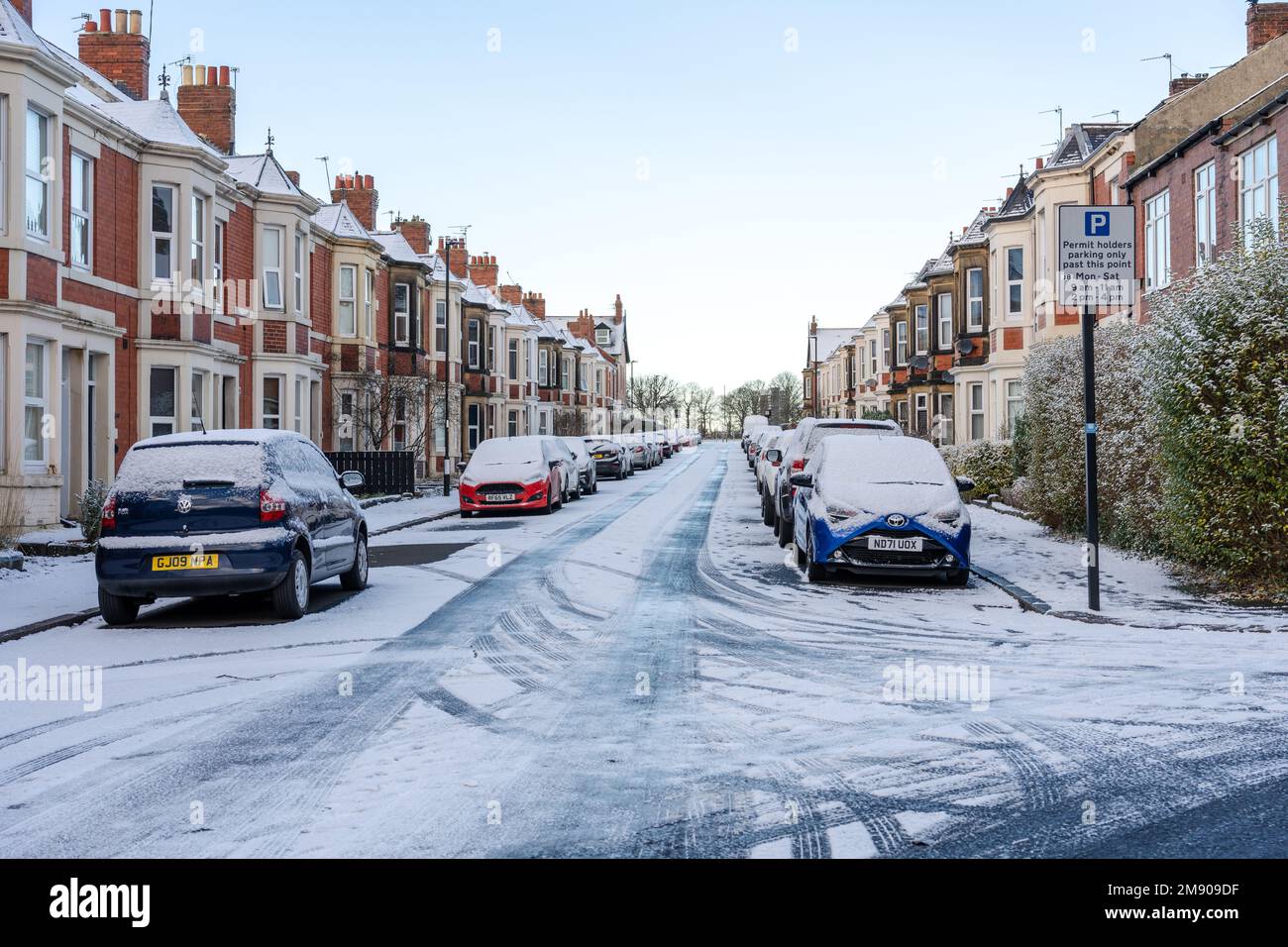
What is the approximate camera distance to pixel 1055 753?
19.0 ft

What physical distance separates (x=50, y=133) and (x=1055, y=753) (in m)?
17.6

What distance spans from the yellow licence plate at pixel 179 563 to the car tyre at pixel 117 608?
0.50 meters

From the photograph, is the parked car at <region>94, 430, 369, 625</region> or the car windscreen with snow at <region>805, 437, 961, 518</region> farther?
the car windscreen with snow at <region>805, 437, 961, 518</region>

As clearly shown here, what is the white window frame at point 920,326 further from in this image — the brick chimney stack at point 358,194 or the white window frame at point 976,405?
the brick chimney stack at point 358,194

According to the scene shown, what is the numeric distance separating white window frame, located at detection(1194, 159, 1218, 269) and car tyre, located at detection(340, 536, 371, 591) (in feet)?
52.2

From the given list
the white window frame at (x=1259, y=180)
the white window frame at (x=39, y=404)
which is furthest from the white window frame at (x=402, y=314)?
the white window frame at (x=1259, y=180)

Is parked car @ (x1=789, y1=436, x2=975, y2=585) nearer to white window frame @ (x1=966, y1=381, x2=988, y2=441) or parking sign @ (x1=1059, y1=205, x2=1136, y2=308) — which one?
parking sign @ (x1=1059, y1=205, x2=1136, y2=308)

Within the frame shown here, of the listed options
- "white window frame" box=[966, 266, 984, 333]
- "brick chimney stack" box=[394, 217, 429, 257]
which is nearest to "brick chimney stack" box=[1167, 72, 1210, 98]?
"white window frame" box=[966, 266, 984, 333]

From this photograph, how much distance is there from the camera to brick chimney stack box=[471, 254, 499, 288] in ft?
202


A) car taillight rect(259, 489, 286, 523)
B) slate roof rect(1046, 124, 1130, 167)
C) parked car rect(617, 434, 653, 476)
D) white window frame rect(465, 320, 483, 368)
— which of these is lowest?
car taillight rect(259, 489, 286, 523)

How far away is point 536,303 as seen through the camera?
254 ft

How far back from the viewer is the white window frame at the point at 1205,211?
2127 cm

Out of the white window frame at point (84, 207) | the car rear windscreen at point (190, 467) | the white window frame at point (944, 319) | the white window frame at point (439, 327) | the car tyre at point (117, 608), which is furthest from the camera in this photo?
the white window frame at point (944, 319)
